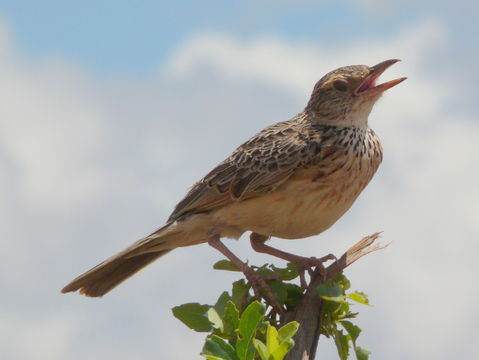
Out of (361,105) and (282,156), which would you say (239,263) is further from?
(361,105)

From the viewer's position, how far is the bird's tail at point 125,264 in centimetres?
725

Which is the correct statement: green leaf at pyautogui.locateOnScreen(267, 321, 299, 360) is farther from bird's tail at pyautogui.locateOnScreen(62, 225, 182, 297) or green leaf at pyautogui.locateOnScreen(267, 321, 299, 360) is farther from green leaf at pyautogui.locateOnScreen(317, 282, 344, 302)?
bird's tail at pyautogui.locateOnScreen(62, 225, 182, 297)

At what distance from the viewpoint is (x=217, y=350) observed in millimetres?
3469

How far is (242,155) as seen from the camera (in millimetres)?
7887

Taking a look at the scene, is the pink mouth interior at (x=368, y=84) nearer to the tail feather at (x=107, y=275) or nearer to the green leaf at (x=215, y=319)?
the tail feather at (x=107, y=275)

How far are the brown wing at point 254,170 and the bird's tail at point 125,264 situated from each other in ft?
0.75

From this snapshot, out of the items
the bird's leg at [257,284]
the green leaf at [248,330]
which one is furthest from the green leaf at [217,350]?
the bird's leg at [257,284]

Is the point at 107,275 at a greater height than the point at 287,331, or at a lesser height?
greater

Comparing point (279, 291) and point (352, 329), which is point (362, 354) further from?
point (279, 291)

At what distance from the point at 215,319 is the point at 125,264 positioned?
341 cm

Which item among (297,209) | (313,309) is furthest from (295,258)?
(313,309)

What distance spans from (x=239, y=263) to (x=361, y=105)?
2.53 metres

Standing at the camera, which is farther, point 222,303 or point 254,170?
point 254,170

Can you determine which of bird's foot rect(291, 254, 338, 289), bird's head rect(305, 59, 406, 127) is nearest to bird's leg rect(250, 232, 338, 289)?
bird's foot rect(291, 254, 338, 289)
